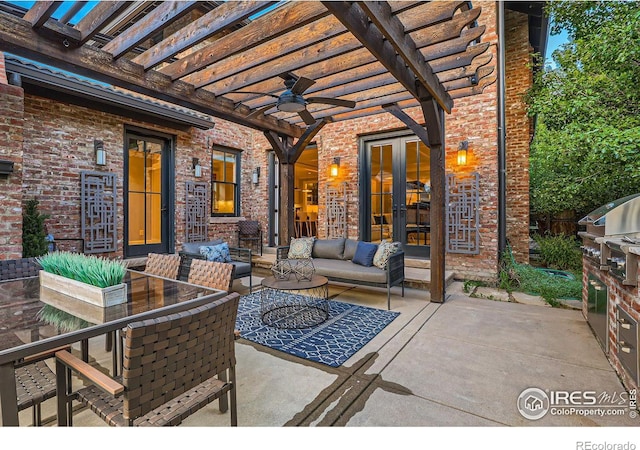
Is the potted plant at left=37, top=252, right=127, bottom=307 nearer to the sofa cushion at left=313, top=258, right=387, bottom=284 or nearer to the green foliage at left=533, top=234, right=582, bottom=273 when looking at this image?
the sofa cushion at left=313, top=258, right=387, bottom=284

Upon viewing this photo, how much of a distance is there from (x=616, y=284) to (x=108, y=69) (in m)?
4.77

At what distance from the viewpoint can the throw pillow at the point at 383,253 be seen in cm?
424

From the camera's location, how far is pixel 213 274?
241cm

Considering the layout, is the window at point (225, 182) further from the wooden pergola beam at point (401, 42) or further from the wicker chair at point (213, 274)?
the wooden pergola beam at point (401, 42)

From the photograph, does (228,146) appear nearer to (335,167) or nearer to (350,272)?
(335,167)

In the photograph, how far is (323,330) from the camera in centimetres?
327

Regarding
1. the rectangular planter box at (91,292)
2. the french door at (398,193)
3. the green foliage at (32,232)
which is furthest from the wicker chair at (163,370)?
the french door at (398,193)

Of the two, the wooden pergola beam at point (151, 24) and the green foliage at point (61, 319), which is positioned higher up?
the wooden pergola beam at point (151, 24)

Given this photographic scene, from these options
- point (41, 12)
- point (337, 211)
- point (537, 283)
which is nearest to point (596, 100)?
point (537, 283)

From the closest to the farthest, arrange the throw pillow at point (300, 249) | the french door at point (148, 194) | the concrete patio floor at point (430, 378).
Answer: the concrete patio floor at point (430, 378) < the throw pillow at point (300, 249) < the french door at point (148, 194)

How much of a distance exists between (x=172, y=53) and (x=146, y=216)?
3.68 meters

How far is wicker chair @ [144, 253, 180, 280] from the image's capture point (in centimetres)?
285

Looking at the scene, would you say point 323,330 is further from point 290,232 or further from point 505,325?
point 290,232

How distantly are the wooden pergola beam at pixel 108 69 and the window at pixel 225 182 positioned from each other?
2.63 meters
